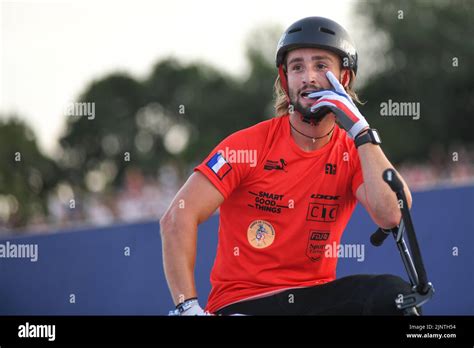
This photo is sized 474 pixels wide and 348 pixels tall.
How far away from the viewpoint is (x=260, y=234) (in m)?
4.37

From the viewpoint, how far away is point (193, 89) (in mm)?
45188

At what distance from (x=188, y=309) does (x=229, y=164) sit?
→ 779 millimetres

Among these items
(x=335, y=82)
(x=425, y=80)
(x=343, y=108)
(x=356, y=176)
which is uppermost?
(x=425, y=80)

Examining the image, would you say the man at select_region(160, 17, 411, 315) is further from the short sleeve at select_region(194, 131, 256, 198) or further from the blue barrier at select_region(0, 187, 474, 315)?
the blue barrier at select_region(0, 187, 474, 315)

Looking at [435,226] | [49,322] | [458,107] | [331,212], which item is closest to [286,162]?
[331,212]

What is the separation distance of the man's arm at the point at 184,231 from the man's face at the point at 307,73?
2.21ft

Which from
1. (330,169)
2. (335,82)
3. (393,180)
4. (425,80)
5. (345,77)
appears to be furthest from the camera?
(425,80)

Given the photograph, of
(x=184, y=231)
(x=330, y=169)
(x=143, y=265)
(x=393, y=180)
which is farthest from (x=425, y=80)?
(x=393, y=180)

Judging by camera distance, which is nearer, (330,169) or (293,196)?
(293,196)

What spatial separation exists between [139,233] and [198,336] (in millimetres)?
5255

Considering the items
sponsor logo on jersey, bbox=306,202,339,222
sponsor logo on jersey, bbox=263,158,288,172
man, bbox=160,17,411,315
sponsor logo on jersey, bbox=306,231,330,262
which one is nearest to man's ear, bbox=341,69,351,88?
man, bbox=160,17,411,315

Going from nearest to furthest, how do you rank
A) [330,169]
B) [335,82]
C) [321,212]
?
[335,82], [321,212], [330,169]

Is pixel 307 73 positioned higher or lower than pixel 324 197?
higher

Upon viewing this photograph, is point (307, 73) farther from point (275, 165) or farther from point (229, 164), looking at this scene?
point (229, 164)
